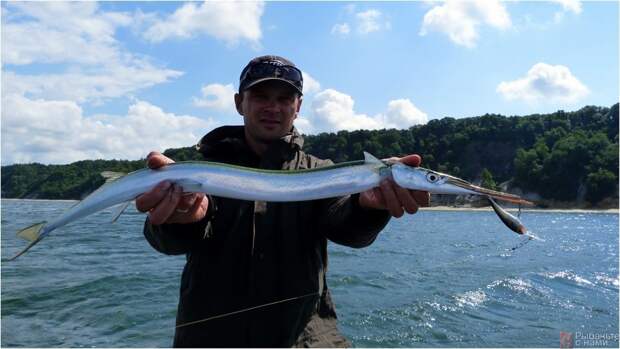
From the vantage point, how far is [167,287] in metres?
13.1

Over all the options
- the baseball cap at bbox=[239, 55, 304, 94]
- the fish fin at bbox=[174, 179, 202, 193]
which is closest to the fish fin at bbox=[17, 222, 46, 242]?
the fish fin at bbox=[174, 179, 202, 193]

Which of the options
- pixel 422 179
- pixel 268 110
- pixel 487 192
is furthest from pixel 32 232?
pixel 487 192

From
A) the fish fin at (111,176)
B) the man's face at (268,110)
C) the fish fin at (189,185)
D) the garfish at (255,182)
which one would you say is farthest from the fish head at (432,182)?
the fish fin at (111,176)

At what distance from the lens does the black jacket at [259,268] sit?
123 inches

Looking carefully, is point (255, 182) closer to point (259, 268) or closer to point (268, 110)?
point (259, 268)

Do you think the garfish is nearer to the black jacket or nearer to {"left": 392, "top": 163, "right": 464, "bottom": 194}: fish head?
{"left": 392, "top": 163, "right": 464, "bottom": 194}: fish head

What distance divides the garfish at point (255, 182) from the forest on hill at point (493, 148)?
9297 centimetres

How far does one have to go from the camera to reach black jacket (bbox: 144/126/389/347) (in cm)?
314

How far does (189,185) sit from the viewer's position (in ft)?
9.98

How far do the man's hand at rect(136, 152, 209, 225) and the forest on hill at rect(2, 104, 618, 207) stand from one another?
9354 cm

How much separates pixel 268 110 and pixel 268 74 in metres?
0.28

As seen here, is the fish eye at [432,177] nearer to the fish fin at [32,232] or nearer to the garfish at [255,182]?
the garfish at [255,182]

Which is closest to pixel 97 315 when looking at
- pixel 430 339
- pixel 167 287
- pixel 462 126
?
pixel 167 287

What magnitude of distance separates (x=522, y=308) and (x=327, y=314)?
9807mm
